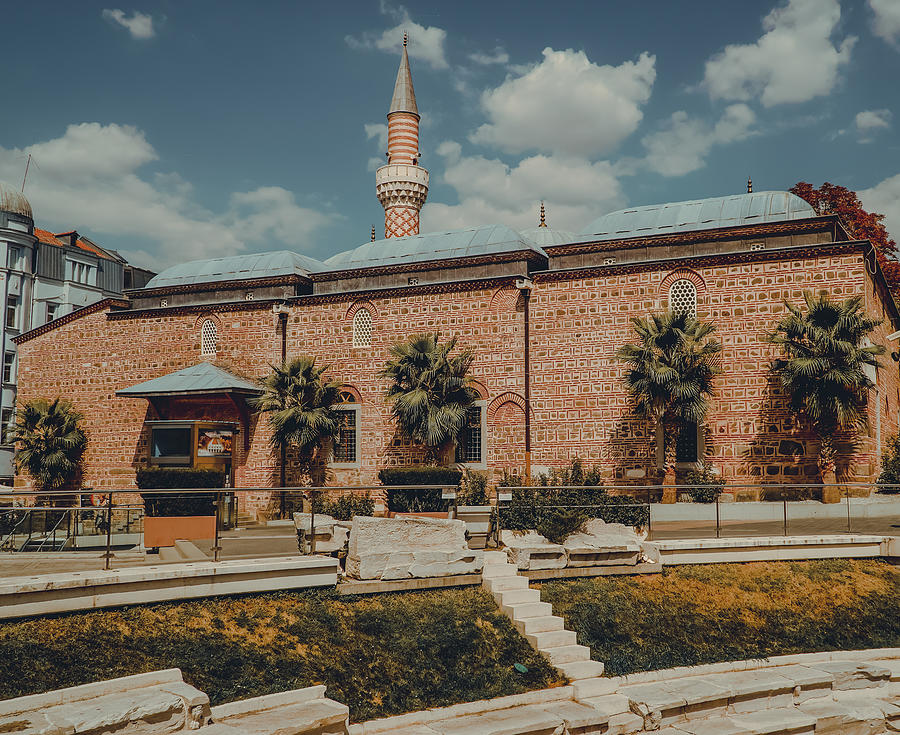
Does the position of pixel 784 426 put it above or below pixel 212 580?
above

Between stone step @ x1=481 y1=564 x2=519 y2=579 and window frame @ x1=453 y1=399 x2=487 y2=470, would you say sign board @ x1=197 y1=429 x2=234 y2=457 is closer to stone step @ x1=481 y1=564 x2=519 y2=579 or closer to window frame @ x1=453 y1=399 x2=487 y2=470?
window frame @ x1=453 y1=399 x2=487 y2=470

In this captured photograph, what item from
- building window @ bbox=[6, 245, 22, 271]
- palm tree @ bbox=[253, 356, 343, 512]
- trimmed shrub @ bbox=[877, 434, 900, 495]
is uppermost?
building window @ bbox=[6, 245, 22, 271]

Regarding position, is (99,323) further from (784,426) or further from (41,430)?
(784,426)

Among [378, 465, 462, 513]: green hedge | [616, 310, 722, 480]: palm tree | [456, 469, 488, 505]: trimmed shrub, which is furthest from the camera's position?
[456, 469, 488, 505]: trimmed shrub

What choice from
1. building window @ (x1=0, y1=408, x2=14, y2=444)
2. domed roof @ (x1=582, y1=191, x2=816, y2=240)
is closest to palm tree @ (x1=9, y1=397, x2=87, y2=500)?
building window @ (x1=0, y1=408, x2=14, y2=444)

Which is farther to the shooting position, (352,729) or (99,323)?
(99,323)

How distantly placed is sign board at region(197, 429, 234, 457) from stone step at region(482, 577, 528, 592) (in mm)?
12229

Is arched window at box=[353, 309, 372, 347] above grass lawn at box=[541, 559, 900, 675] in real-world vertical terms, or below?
above

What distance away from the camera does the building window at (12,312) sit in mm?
33938

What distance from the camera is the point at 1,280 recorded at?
33.4m

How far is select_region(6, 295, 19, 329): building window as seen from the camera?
111 ft

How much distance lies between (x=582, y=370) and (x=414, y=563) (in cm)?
1097

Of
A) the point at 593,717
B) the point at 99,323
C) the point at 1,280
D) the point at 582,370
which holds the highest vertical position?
the point at 1,280

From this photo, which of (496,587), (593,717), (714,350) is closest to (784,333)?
(714,350)
